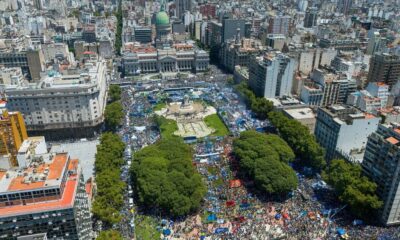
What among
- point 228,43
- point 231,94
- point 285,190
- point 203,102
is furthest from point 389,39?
point 285,190

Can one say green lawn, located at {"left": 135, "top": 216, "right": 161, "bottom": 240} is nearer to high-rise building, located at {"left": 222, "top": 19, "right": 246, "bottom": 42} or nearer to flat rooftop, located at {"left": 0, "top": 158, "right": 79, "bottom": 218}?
flat rooftop, located at {"left": 0, "top": 158, "right": 79, "bottom": 218}

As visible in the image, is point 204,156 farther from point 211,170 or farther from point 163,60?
point 163,60

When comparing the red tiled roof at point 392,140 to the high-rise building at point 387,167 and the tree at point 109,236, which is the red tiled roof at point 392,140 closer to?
the high-rise building at point 387,167

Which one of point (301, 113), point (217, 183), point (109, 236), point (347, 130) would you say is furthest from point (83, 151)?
point (347, 130)

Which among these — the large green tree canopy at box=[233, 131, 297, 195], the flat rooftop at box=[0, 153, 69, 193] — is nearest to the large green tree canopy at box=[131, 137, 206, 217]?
the large green tree canopy at box=[233, 131, 297, 195]

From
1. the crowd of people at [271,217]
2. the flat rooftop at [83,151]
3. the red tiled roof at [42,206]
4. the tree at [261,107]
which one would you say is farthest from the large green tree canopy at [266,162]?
the red tiled roof at [42,206]
